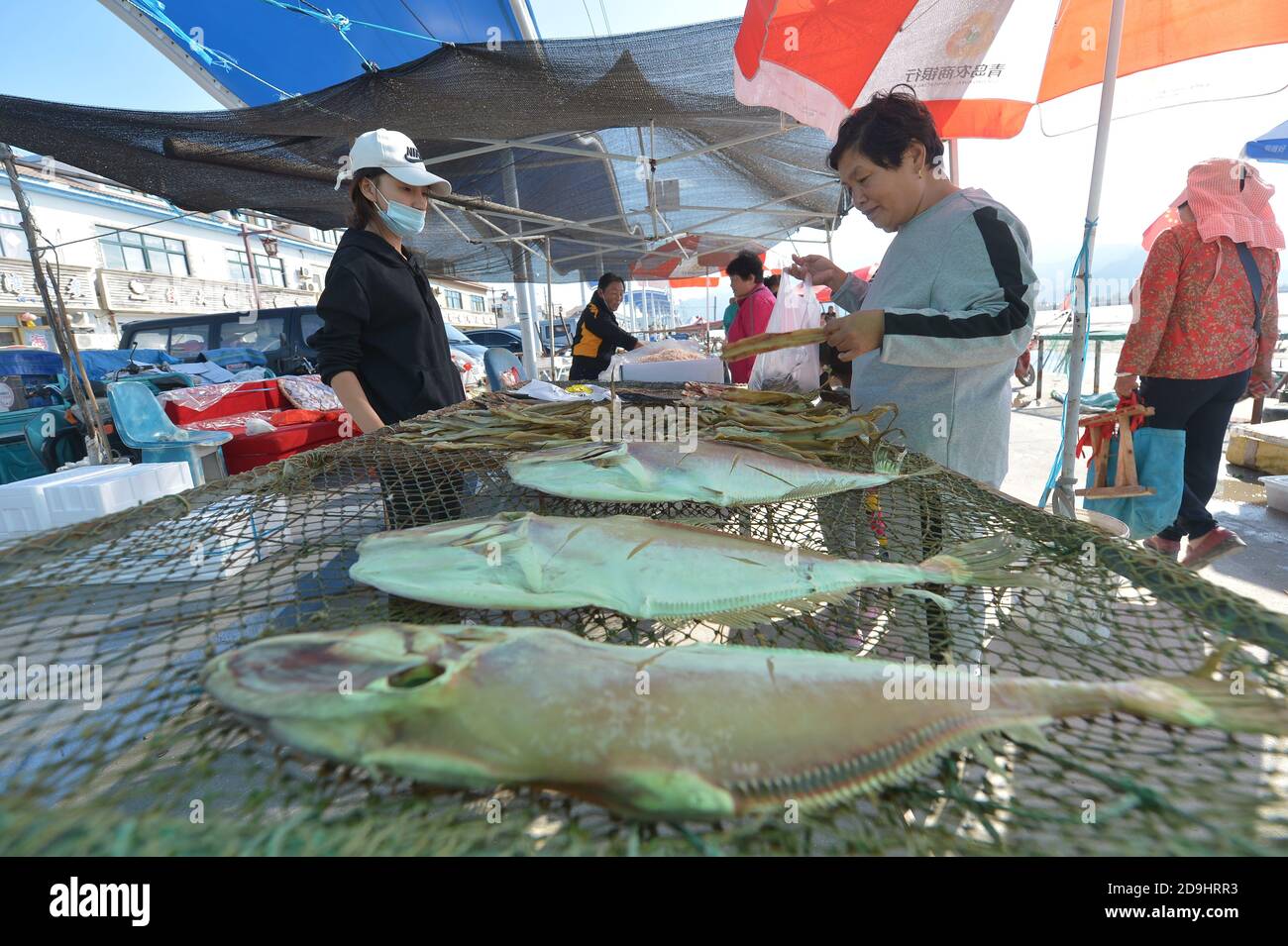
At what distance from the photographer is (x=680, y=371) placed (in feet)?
13.6

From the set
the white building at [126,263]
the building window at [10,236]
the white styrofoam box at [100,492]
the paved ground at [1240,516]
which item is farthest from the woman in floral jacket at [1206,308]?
the building window at [10,236]

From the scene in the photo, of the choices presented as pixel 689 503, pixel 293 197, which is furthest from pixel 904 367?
pixel 293 197

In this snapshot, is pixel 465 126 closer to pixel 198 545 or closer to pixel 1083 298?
pixel 1083 298

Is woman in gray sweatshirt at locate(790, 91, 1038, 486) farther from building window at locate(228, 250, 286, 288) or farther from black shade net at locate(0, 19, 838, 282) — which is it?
building window at locate(228, 250, 286, 288)

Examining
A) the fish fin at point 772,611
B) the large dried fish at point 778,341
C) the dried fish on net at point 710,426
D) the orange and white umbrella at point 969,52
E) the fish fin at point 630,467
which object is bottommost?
the fish fin at point 772,611

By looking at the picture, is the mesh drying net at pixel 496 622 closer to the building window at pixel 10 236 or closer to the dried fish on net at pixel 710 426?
the dried fish on net at pixel 710 426

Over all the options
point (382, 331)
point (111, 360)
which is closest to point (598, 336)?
point (382, 331)

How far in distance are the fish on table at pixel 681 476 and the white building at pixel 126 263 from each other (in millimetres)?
18252

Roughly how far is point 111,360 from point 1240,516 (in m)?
13.4

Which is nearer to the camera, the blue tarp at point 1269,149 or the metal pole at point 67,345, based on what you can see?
the metal pole at point 67,345

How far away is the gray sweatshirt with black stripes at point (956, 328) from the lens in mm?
1820

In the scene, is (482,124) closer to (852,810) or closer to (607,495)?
(607,495)

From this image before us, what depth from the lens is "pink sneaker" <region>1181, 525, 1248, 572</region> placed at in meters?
3.83
